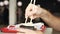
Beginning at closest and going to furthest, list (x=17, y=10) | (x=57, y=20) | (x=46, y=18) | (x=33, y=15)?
(x=33, y=15), (x=46, y=18), (x=57, y=20), (x=17, y=10)

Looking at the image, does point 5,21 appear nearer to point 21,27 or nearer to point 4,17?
point 4,17

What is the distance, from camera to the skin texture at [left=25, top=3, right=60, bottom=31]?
71 cm

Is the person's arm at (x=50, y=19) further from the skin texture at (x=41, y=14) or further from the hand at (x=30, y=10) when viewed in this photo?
the hand at (x=30, y=10)

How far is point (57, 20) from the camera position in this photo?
3.50 feet

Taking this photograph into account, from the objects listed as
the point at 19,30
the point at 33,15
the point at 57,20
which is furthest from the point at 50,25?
Answer: the point at 19,30

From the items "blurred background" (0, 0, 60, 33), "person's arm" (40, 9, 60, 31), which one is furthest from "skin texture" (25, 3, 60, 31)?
"blurred background" (0, 0, 60, 33)

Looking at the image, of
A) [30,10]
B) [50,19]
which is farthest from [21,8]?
[30,10]

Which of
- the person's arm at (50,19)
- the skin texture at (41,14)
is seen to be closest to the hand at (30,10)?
the skin texture at (41,14)

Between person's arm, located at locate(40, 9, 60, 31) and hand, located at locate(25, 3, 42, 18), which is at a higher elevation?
hand, located at locate(25, 3, 42, 18)

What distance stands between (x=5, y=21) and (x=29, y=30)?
0.73m

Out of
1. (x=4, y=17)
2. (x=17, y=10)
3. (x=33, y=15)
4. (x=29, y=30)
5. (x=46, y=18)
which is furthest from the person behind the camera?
(x=4, y=17)

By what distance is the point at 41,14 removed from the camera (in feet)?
2.87

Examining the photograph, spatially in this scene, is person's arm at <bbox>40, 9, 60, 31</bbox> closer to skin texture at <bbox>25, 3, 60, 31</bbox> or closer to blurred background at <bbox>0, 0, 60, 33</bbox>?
skin texture at <bbox>25, 3, 60, 31</bbox>

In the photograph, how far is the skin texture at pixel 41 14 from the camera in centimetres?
71
